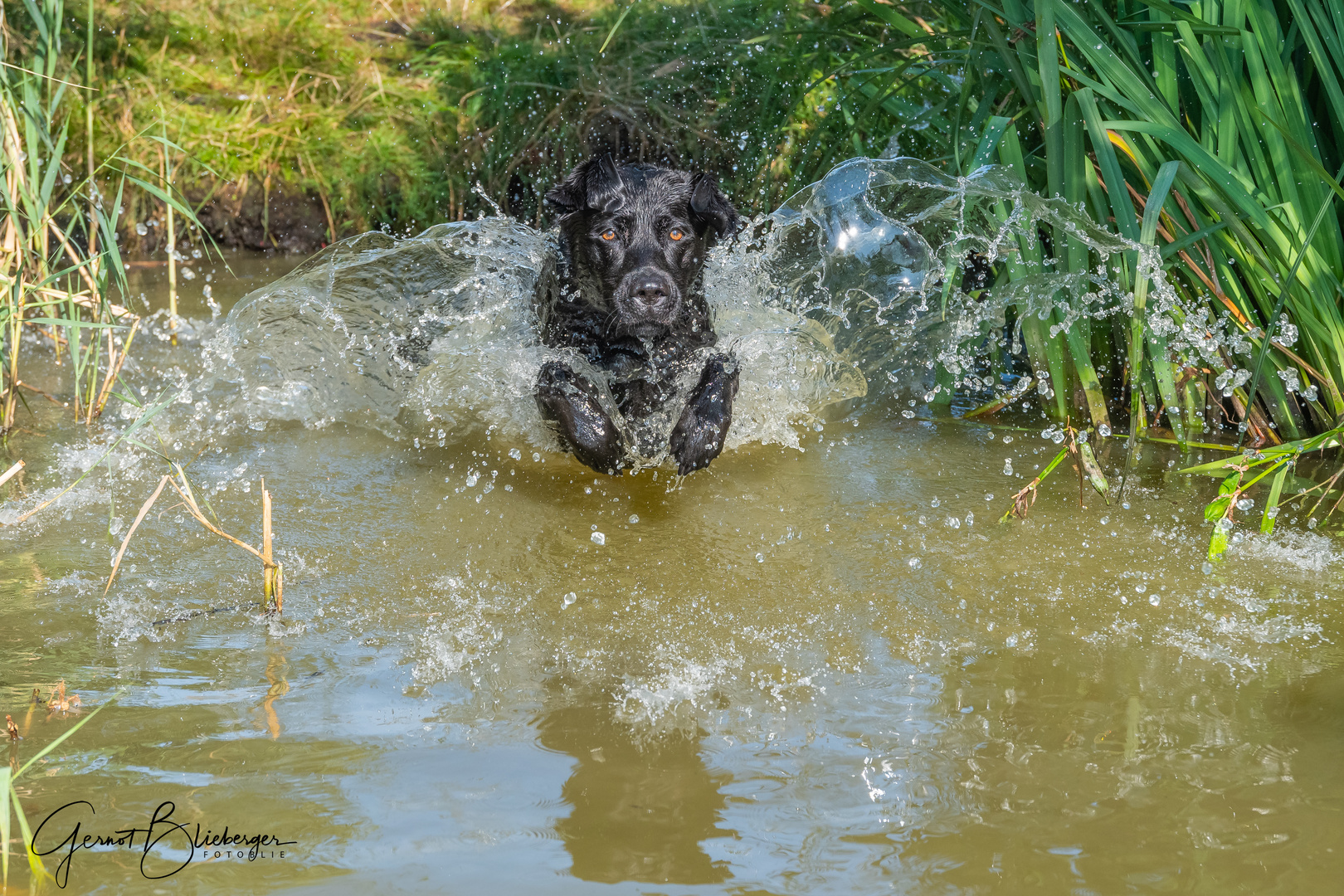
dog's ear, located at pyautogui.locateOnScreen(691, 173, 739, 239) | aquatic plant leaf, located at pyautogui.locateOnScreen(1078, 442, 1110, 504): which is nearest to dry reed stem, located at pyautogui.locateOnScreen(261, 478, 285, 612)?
aquatic plant leaf, located at pyautogui.locateOnScreen(1078, 442, 1110, 504)

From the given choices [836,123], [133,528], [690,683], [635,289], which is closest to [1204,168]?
[635,289]

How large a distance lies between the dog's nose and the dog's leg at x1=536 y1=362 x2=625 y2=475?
401 millimetres

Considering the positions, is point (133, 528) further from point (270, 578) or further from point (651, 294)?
point (651, 294)

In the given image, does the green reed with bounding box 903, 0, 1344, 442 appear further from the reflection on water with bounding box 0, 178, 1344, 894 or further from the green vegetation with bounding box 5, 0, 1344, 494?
the reflection on water with bounding box 0, 178, 1344, 894

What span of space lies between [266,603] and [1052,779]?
1834mm

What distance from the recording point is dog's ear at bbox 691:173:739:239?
15.0ft

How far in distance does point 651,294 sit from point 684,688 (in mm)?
2052

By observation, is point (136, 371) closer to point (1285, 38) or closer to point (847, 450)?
point (847, 450)

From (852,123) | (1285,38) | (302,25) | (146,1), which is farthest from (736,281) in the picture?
(146,1)

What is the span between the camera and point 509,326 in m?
5.09

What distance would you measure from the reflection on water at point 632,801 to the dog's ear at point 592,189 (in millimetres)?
2605

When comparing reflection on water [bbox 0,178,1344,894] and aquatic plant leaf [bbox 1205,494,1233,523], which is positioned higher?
aquatic plant leaf [bbox 1205,494,1233,523]

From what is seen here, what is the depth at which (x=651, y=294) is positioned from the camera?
416 centimetres

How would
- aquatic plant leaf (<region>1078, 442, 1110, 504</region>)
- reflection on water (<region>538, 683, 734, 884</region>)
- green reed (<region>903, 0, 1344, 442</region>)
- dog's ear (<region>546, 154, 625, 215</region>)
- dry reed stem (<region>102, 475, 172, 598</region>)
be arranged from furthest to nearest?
dog's ear (<region>546, 154, 625, 215</region>), green reed (<region>903, 0, 1344, 442</region>), aquatic plant leaf (<region>1078, 442, 1110, 504</region>), dry reed stem (<region>102, 475, 172, 598</region>), reflection on water (<region>538, 683, 734, 884</region>)
